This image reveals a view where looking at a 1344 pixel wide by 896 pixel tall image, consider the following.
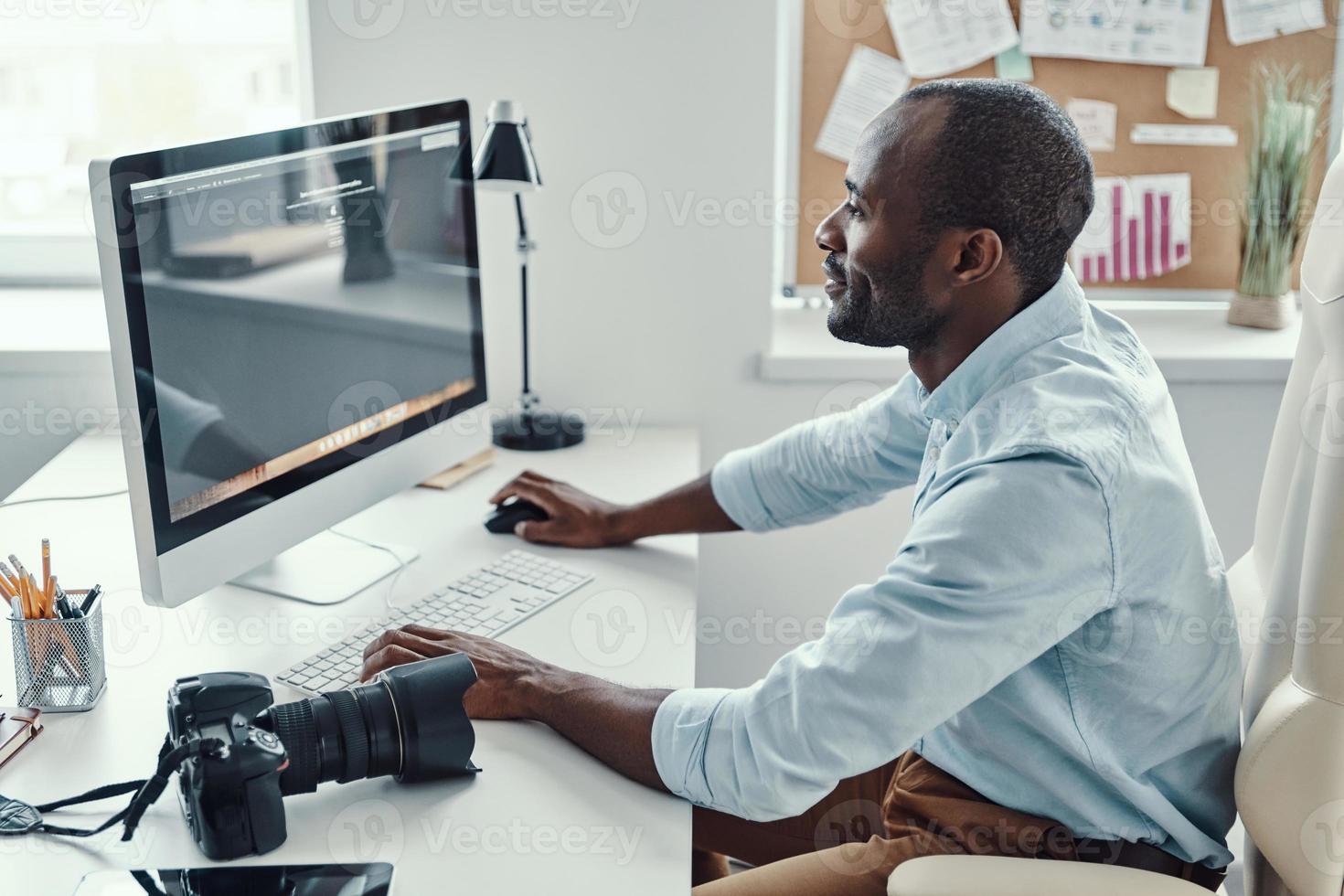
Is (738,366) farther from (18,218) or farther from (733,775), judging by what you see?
(18,218)

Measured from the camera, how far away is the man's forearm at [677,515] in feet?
5.11

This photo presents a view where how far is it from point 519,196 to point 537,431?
1.16ft

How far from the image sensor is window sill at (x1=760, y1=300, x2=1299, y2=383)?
1982mm

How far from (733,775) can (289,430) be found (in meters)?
0.62

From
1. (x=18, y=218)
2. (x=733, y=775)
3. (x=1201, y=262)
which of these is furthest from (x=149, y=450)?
(x=1201, y=262)

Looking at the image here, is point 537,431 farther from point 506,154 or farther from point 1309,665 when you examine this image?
point 1309,665

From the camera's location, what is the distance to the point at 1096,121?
2.15 meters

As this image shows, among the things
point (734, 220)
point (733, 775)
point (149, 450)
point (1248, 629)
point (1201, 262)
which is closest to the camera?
point (733, 775)

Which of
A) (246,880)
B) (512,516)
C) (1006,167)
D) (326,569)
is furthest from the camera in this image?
(512,516)

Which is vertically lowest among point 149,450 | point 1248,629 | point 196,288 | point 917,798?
point 917,798

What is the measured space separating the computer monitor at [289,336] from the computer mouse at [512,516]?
3.7 inches

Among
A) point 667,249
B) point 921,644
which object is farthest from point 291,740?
point 667,249

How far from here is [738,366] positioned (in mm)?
2047

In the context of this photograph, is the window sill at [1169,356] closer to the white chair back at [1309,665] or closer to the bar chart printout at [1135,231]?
the bar chart printout at [1135,231]
